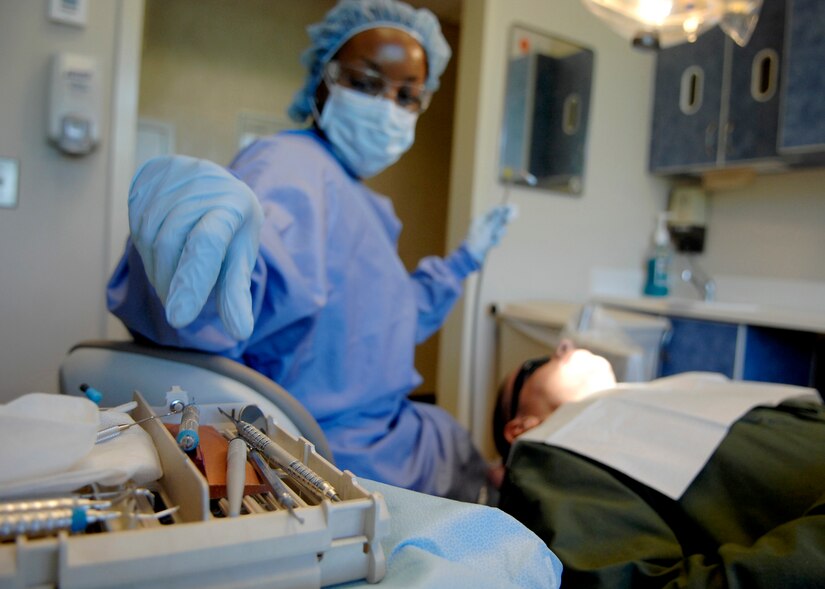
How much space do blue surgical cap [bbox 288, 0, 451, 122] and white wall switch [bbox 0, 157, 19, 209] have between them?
2.41 feet

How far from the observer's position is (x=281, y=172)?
1.08 meters

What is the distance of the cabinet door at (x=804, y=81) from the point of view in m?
2.10

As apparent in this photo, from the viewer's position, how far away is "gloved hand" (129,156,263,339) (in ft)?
2.01

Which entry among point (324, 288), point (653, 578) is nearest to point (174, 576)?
point (653, 578)

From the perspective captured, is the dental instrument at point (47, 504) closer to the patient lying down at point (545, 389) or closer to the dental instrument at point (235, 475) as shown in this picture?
the dental instrument at point (235, 475)

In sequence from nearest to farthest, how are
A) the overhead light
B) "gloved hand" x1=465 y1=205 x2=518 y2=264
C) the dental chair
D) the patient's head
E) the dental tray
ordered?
1. the dental tray
2. the dental chair
3. the patient's head
4. the overhead light
5. "gloved hand" x1=465 y1=205 x2=518 y2=264

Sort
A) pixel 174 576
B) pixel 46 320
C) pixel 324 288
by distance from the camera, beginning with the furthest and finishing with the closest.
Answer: pixel 46 320, pixel 324 288, pixel 174 576

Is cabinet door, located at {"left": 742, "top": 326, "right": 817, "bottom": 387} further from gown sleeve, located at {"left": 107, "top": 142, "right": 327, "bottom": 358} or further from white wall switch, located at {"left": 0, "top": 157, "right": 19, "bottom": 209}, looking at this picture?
white wall switch, located at {"left": 0, "top": 157, "right": 19, "bottom": 209}

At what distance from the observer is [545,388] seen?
1322mm

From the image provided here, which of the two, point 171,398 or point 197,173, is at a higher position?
point 197,173

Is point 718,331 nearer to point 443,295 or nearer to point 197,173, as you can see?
point 443,295

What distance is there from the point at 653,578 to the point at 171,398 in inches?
21.6

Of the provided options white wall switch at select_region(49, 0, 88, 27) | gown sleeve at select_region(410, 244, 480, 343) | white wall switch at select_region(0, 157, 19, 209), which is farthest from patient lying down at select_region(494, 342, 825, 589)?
white wall switch at select_region(49, 0, 88, 27)

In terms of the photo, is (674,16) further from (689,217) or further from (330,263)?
(689,217)
